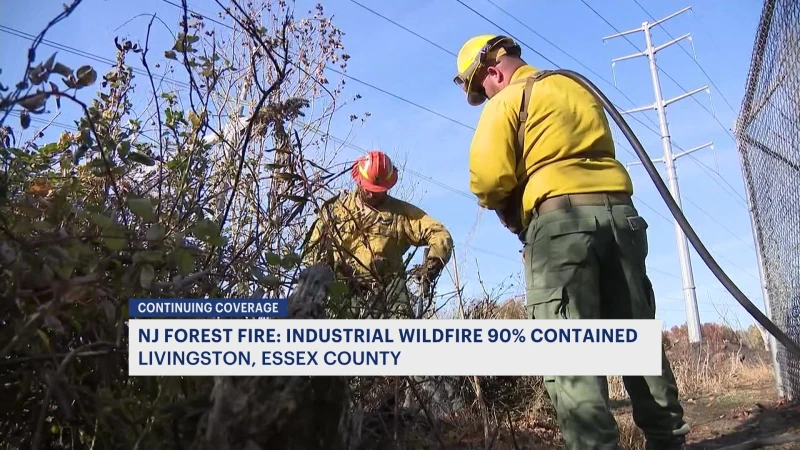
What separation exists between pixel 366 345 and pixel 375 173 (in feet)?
7.36

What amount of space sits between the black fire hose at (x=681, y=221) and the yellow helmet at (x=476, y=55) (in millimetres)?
277

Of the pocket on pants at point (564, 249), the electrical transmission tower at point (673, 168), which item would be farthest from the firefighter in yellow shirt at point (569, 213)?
the electrical transmission tower at point (673, 168)

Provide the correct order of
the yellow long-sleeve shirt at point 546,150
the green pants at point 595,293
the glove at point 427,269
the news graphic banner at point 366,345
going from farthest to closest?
the glove at point 427,269, the yellow long-sleeve shirt at point 546,150, the green pants at point 595,293, the news graphic banner at point 366,345

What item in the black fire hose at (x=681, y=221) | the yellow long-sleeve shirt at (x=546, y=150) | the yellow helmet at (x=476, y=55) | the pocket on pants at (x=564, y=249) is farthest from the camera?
the yellow helmet at (x=476, y=55)

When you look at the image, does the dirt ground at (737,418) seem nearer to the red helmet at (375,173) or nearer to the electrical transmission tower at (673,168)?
the red helmet at (375,173)

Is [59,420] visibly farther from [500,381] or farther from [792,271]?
[792,271]

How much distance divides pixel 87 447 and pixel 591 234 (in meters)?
1.63

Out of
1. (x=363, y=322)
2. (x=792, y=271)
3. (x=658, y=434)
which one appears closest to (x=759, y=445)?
(x=658, y=434)

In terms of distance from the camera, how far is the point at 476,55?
2.85 metres

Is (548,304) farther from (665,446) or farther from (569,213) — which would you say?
(665,446)

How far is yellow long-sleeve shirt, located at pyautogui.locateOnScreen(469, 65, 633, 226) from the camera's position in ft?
8.02

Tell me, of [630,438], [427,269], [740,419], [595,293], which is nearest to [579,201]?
[595,293]

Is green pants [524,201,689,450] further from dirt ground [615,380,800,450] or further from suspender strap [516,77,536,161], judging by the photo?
dirt ground [615,380,800,450]

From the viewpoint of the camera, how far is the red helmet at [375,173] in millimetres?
4172
